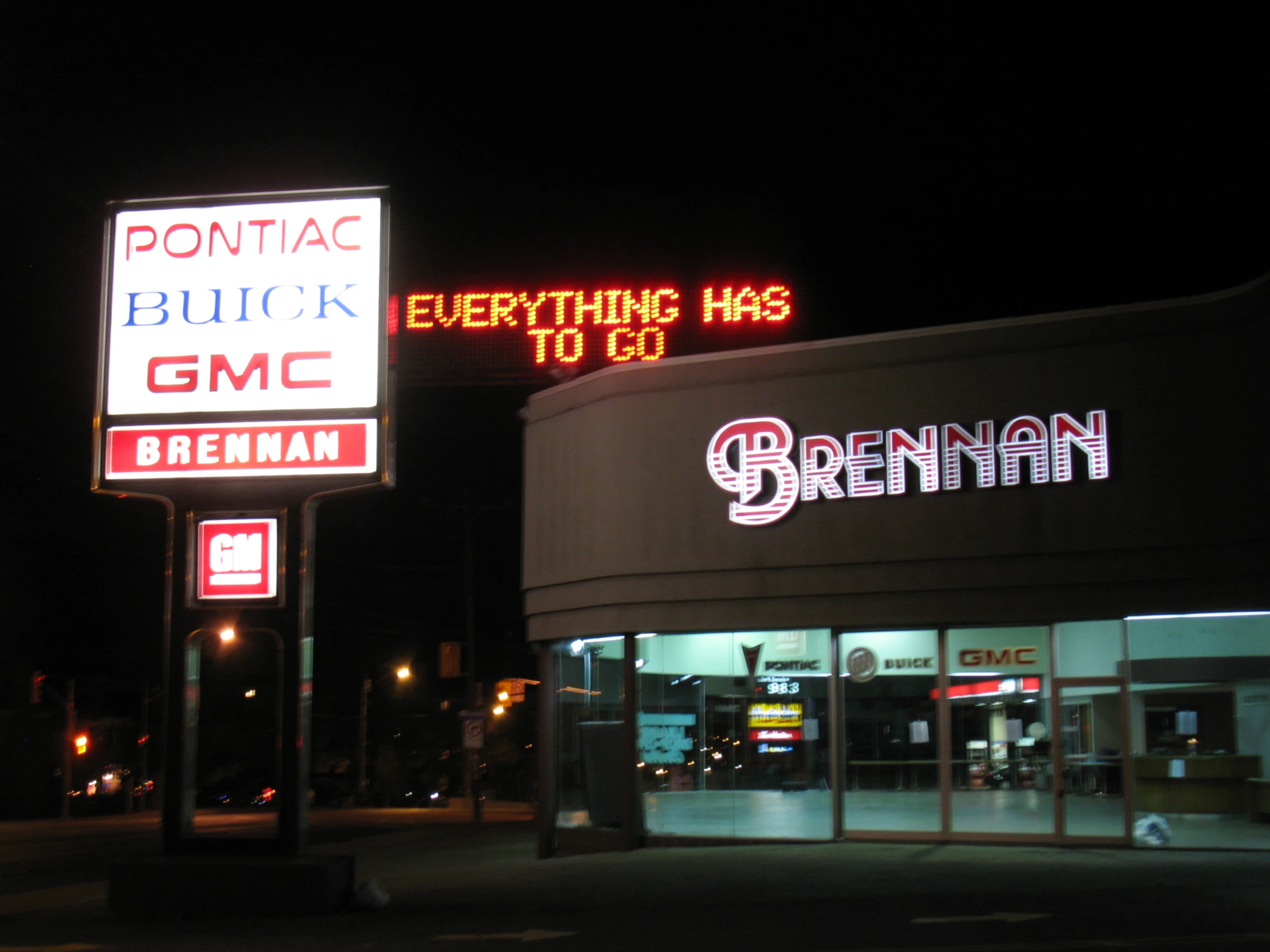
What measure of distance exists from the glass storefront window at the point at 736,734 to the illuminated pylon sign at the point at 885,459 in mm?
1897

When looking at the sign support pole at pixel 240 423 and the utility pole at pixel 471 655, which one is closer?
the sign support pole at pixel 240 423

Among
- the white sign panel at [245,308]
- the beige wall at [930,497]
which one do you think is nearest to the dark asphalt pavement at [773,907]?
the beige wall at [930,497]

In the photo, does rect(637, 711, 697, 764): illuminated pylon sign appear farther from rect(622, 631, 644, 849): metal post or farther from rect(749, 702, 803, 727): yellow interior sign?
rect(749, 702, 803, 727): yellow interior sign

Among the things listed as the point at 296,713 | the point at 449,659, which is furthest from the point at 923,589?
the point at 449,659

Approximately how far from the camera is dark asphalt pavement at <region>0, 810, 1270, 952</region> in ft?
30.6

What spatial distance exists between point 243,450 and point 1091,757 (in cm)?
1037

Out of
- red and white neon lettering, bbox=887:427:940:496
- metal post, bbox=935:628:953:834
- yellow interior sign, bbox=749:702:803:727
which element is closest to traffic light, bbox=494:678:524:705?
yellow interior sign, bbox=749:702:803:727

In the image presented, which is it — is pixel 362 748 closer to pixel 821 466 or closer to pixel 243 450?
pixel 821 466

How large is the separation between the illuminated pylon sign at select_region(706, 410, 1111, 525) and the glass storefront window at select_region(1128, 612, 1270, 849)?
87.4 inches

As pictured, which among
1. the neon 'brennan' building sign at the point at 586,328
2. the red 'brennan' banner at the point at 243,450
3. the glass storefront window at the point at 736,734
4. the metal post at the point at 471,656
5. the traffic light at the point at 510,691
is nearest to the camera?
the red 'brennan' banner at the point at 243,450

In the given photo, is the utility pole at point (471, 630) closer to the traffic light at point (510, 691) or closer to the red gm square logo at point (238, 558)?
the traffic light at point (510, 691)

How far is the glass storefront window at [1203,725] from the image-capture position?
1433 centimetres

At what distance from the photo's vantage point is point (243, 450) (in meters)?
12.5

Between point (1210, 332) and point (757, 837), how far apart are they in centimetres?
830
